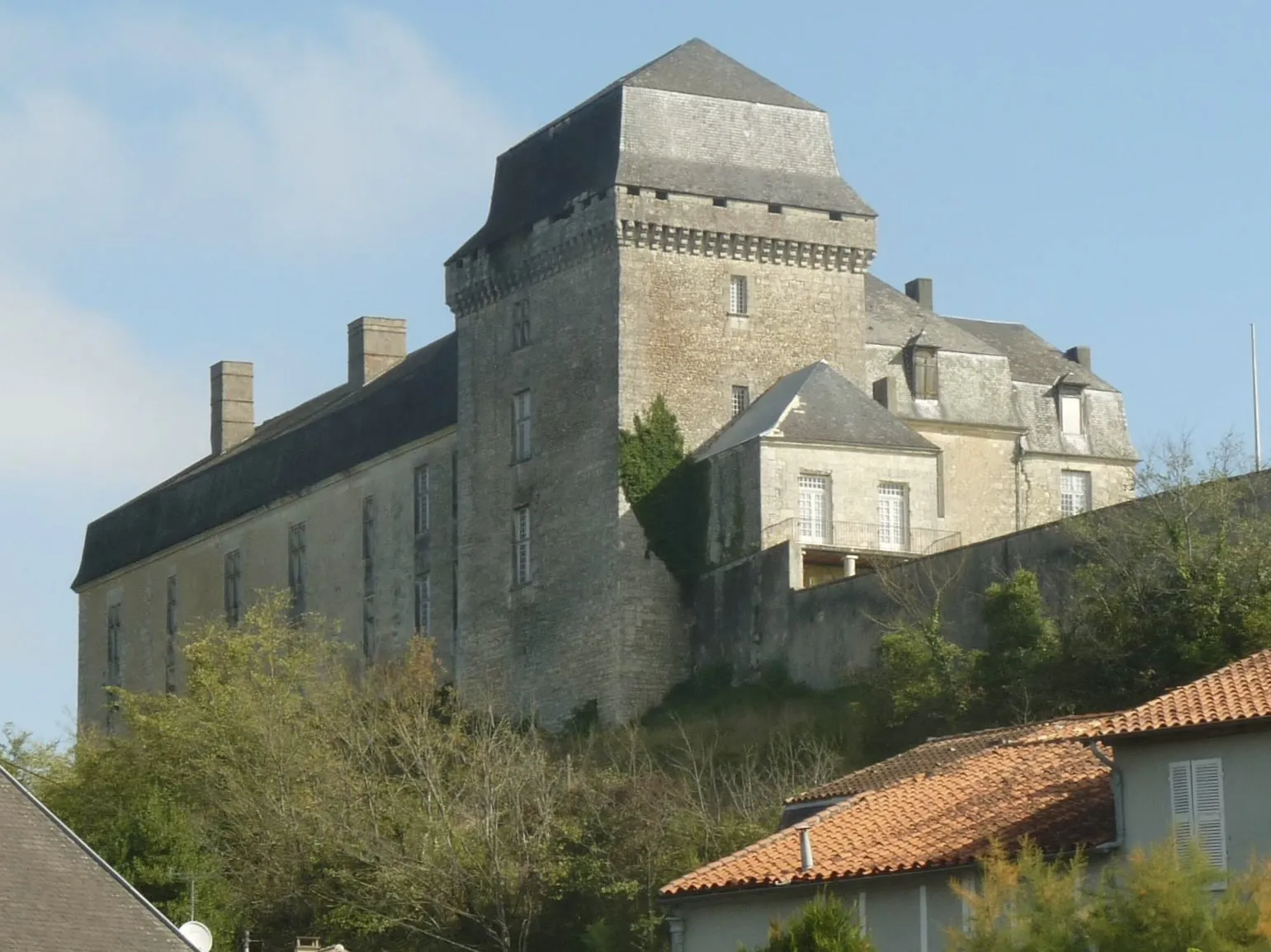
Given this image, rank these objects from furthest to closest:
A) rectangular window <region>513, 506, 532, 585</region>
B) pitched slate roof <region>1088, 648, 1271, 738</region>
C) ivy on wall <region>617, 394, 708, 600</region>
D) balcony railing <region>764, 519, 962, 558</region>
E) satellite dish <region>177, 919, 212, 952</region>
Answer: rectangular window <region>513, 506, 532, 585</region> → ivy on wall <region>617, 394, 708, 600</region> → balcony railing <region>764, 519, 962, 558</region> → pitched slate roof <region>1088, 648, 1271, 738</region> → satellite dish <region>177, 919, 212, 952</region>

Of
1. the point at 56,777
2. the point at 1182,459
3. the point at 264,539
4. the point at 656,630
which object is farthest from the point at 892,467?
the point at 264,539

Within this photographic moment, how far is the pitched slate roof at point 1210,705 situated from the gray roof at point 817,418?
22.9m

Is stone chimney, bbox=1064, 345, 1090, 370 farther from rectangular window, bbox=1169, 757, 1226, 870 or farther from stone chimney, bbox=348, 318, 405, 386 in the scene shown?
rectangular window, bbox=1169, 757, 1226, 870

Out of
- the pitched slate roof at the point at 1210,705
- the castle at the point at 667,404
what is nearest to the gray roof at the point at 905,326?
the castle at the point at 667,404

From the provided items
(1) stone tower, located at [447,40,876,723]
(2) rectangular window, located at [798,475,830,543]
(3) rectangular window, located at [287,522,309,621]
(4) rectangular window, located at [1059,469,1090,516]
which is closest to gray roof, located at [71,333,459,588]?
(3) rectangular window, located at [287,522,309,621]

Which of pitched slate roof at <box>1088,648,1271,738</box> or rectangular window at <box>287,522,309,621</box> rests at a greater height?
rectangular window at <box>287,522,309,621</box>

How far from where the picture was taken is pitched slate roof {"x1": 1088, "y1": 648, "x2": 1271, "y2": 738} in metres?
26.3

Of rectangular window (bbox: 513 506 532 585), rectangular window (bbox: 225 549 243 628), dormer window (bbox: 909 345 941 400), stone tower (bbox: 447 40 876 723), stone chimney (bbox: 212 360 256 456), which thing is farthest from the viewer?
stone chimney (bbox: 212 360 256 456)

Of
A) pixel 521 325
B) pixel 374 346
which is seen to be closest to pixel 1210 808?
pixel 521 325

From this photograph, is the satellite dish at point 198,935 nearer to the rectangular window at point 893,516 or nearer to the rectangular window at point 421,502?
the rectangular window at point 893,516

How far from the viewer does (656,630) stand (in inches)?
2046

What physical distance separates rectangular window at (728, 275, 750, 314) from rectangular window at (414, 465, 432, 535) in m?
8.20

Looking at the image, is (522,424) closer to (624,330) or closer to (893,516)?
(624,330)

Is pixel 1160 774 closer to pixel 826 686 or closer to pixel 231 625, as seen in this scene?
pixel 826 686
